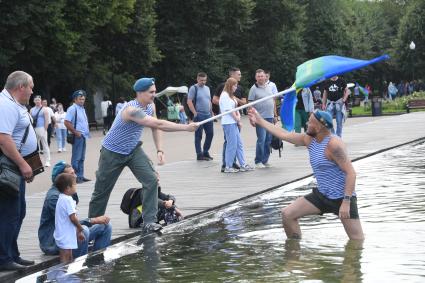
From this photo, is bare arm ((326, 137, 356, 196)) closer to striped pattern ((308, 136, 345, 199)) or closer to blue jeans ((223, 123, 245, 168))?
striped pattern ((308, 136, 345, 199))

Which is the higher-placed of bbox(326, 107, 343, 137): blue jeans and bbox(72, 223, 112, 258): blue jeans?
bbox(326, 107, 343, 137): blue jeans

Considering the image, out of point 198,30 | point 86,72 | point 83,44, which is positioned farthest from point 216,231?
point 198,30

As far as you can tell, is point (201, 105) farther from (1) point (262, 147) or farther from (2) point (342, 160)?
(2) point (342, 160)

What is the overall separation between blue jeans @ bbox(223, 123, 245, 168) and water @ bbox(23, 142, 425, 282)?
186 inches

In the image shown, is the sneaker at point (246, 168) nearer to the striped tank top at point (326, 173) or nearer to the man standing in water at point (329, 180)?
the man standing in water at point (329, 180)

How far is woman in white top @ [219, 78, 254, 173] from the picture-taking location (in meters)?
18.5

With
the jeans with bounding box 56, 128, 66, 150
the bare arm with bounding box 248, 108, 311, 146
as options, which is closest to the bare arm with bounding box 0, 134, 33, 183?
the bare arm with bounding box 248, 108, 311, 146

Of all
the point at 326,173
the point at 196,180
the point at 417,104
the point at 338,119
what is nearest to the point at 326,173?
the point at 326,173

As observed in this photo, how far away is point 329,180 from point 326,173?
74mm

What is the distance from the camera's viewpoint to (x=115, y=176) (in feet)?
37.8

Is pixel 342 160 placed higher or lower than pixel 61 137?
lower

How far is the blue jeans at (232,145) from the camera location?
1850 centimetres

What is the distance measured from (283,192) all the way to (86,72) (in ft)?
125

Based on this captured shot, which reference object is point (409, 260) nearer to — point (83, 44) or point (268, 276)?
point (268, 276)
